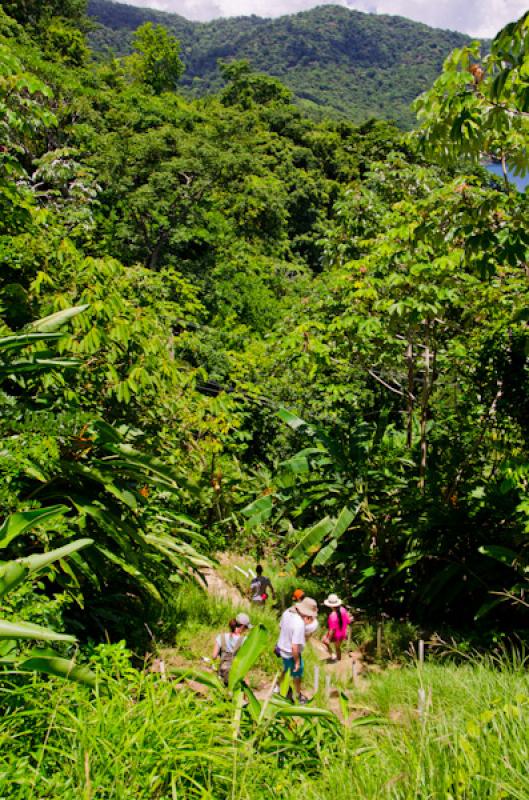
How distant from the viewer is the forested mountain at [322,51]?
12781 centimetres

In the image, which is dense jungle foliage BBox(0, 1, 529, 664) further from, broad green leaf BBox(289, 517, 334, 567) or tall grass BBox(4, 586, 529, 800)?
tall grass BBox(4, 586, 529, 800)

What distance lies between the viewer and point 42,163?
33.1 feet

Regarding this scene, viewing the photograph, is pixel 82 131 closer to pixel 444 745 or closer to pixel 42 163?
pixel 42 163

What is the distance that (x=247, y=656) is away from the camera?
283 centimetres

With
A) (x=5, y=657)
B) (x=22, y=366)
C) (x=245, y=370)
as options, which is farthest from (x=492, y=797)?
(x=245, y=370)

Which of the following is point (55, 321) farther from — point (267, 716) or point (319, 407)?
point (319, 407)

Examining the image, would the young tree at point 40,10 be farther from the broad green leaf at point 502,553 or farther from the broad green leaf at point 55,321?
the broad green leaf at point 502,553

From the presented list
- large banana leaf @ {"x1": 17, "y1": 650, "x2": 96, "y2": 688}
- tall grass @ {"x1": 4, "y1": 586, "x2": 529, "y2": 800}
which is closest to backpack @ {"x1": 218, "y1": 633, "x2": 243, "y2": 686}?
tall grass @ {"x1": 4, "y1": 586, "x2": 529, "y2": 800}

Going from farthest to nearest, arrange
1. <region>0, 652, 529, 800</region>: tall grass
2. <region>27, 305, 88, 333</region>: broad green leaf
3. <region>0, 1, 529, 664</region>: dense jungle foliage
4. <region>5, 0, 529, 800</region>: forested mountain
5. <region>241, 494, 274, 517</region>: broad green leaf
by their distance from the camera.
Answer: <region>241, 494, 274, 517</region>: broad green leaf < <region>27, 305, 88, 333</region>: broad green leaf < <region>0, 1, 529, 664</region>: dense jungle foliage < <region>5, 0, 529, 800</region>: forested mountain < <region>0, 652, 529, 800</region>: tall grass

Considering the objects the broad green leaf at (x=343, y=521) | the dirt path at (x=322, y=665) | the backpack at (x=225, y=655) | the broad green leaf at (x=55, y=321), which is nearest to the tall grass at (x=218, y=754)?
the dirt path at (x=322, y=665)

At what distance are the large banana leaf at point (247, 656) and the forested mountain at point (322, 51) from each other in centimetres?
12307

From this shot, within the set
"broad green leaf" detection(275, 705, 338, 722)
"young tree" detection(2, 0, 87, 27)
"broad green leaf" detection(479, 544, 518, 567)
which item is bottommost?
"broad green leaf" detection(479, 544, 518, 567)

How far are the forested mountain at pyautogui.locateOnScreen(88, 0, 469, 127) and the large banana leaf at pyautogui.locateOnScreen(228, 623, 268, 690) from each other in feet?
404

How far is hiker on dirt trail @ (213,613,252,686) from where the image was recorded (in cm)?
448
